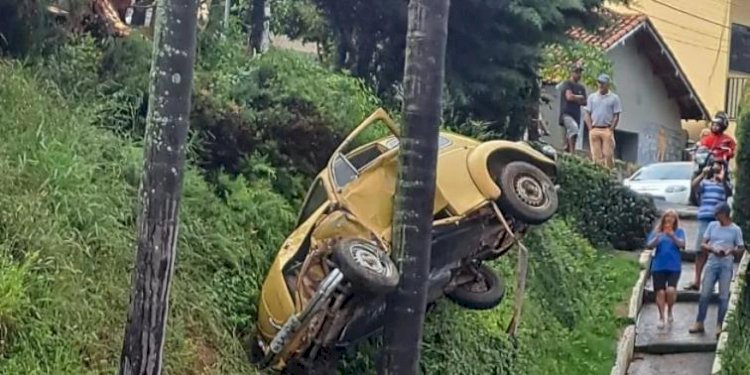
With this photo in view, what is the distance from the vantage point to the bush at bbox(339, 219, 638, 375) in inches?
468

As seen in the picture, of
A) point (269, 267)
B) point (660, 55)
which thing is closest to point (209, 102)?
point (269, 267)

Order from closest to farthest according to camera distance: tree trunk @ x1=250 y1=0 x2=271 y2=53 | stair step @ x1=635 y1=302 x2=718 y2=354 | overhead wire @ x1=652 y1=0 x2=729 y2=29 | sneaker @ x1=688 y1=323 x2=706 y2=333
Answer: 1. stair step @ x1=635 y1=302 x2=718 y2=354
2. sneaker @ x1=688 y1=323 x2=706 y2=333
3. tree trunk @ x1=250 y1=0 x2=271 y2=53
4. overhead wire @ x1=652 y1=0 x2=729 y2=29

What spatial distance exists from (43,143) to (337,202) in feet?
7.53

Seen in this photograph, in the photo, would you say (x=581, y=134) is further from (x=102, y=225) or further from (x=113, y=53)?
(x=102, y=225)

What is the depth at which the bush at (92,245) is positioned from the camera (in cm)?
849

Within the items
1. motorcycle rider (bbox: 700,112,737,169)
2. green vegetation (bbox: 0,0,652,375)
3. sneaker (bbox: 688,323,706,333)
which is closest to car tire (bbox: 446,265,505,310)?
green vegetation (bbox: 0,0,652,375)

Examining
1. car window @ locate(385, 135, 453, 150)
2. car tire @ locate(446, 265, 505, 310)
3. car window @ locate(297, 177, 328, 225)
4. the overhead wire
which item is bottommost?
car tire @ locate(446, 265, 505, 310)

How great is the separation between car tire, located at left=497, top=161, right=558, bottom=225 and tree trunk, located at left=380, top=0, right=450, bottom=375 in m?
1.75

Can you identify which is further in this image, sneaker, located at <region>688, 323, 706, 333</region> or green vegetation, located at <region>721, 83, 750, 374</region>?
sneaker, located at <region>688, 323, 706, 333</region>

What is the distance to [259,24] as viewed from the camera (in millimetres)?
17094

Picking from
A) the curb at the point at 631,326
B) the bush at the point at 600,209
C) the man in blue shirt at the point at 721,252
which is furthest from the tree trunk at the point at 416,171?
the bush at the point at 600,209

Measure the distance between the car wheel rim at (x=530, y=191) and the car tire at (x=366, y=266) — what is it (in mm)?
1556

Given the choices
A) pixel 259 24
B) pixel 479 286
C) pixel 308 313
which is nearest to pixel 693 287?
pixel 479 286

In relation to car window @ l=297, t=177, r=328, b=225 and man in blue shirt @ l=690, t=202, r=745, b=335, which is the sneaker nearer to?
man in blue shirt @ l=690, t=202, r=745, b=335
